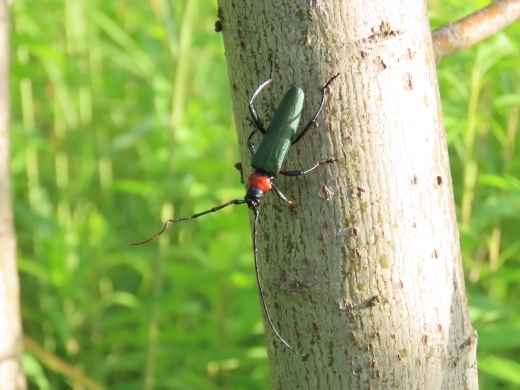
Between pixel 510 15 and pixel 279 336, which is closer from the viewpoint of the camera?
pixel 279 336

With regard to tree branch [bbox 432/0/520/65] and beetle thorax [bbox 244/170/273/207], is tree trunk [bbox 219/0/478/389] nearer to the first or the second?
beetle thorax [bbox 244/170/273/207]

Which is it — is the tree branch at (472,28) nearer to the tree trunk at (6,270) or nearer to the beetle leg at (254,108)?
the beetle leg at (254,108)

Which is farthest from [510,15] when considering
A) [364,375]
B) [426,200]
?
[364,375]

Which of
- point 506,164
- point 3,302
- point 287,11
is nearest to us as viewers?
point 287,11

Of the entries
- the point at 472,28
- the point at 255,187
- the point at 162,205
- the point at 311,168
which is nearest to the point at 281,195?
the point at 311,168

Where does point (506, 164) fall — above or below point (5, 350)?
above

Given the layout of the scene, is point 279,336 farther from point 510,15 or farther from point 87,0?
point 87,0

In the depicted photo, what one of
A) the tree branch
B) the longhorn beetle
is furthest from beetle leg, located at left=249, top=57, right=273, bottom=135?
the tree branch
